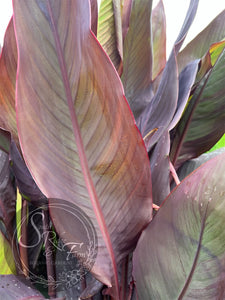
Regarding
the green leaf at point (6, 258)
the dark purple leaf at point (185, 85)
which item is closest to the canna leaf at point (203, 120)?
the dark purple leaf at point (185, 85)

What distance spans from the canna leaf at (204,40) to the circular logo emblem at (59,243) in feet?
1.21

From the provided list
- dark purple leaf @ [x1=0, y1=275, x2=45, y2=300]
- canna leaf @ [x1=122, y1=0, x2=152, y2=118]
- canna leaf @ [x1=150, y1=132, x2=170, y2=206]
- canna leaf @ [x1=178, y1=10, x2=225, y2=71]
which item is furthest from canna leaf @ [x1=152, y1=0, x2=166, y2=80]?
dark purple leaf @ [x1=0, y1=275, x2=45, y2=300]

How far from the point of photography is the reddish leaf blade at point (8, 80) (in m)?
0.41

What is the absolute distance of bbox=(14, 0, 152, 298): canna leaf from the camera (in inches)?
11.1

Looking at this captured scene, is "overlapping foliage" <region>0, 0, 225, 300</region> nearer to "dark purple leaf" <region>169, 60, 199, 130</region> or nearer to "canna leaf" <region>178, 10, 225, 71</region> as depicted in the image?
"dark purple leaf" <region>169, 60, 199, 130</region>

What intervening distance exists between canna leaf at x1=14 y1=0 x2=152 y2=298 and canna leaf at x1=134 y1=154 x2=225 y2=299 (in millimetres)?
29

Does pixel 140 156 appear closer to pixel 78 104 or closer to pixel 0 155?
pixel 78 104

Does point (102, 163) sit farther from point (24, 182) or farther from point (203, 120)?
point (203, 120)

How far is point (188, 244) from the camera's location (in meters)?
0.31

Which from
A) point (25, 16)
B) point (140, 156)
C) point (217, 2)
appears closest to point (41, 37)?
point (25, 16)

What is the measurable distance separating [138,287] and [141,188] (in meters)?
0.11

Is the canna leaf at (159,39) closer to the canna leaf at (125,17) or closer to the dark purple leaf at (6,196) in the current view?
the canna leaf at (125,17)

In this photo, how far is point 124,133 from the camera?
0.31 metres

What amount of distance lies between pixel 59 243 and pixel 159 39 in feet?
1.37
